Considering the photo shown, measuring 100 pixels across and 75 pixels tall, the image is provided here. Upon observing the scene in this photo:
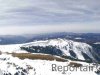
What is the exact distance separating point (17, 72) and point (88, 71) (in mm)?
53311

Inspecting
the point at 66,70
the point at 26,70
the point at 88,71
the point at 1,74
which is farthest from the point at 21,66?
the point at 88,71

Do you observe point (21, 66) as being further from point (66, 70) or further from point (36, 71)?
point (66, 70)

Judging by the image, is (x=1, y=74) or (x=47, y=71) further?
(x=47, y=71)

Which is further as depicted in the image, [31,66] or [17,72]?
[31,66]

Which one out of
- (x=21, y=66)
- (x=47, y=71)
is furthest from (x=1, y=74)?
(x=47, y=71)

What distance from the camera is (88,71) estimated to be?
19962cm

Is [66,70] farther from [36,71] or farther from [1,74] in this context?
[1,74]

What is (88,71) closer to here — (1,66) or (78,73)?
(78,73)

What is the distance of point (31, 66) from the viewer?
199625mm

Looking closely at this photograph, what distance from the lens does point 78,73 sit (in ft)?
624

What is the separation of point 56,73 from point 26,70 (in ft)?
72.7

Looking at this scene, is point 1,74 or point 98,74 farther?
point 98,74

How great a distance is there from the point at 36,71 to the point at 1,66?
84.6 feet

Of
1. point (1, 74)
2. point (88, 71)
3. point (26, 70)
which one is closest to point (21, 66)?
point (26, 70)
